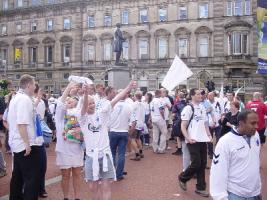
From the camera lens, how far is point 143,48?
43.9 meters

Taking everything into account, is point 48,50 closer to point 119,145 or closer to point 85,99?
point 119,145

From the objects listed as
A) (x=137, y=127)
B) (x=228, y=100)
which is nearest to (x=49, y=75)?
(x=228, y=100)

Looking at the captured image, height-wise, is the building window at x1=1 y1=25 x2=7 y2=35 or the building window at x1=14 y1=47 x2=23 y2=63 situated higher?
the building window at x1=1 y1=25 x2=7 y2=35

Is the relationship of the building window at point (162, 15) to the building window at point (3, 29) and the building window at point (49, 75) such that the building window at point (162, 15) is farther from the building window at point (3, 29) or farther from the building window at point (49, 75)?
the building window at point (3, 29)

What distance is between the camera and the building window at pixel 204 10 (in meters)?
40.3

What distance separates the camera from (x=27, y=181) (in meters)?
5.72

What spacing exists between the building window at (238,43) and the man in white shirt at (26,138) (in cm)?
3512

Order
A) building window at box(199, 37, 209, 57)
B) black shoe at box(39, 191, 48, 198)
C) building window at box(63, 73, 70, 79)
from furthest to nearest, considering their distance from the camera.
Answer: building window at box(63, 73, 70, 79)
building window at box(199, 37, 209, 57)
black shoe at box(39, 191, 48, 198)

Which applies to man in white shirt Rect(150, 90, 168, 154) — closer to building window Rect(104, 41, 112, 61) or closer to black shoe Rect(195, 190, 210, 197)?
black shoe Rect(195, 190, 210, 197)

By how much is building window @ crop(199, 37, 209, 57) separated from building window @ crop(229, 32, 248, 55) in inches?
102

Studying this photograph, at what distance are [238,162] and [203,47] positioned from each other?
3798cm

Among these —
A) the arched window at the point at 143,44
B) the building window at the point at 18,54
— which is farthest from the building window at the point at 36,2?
the arched window at the point at 143,44

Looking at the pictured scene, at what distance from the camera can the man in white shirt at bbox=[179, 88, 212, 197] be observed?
290 inches

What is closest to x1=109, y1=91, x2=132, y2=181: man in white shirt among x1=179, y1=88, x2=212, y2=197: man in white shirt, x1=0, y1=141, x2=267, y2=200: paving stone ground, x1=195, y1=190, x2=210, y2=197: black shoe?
x1=0, y1=141, x2=267, y2=200: paving stone ground
